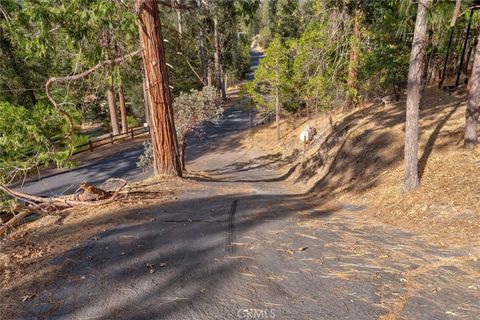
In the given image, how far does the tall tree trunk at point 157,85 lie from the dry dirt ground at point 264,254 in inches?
39.7

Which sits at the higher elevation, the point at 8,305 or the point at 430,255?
the point at 8,305

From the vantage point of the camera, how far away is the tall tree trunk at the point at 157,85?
914 cm

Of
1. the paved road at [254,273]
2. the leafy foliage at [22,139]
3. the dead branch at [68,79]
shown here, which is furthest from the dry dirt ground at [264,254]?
the dead branch at [68,79]

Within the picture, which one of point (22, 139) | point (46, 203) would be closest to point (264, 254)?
point (22, 139)

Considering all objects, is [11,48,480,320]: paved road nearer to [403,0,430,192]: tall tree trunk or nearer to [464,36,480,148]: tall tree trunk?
[403,0,430,192]: tall tree trunk

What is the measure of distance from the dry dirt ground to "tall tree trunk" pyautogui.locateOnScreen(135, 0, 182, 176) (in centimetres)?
101

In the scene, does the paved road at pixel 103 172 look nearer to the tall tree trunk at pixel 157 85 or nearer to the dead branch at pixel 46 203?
the tall tree trunk at pixel 157 85

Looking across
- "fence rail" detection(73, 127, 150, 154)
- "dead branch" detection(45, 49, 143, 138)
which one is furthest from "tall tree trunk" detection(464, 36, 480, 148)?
"fence rail" detection(73, 127, 150, 154)

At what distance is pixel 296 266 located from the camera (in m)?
4.53

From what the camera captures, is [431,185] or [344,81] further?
[344,81]

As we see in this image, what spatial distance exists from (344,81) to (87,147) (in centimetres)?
2034

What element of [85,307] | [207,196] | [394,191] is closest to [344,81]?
[394,191]

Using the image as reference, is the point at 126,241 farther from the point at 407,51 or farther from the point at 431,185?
the point at 407,51

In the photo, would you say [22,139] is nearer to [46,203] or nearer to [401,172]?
[46,203]
